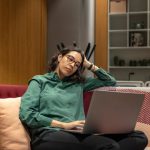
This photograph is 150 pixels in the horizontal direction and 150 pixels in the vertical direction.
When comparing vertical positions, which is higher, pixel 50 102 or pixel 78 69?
pixel 78 69

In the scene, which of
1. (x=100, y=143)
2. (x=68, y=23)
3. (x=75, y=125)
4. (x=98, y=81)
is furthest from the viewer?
(x=68, y=23)

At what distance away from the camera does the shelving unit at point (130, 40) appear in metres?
4.41

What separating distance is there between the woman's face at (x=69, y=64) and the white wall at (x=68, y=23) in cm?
188

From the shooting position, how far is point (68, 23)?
407 cm

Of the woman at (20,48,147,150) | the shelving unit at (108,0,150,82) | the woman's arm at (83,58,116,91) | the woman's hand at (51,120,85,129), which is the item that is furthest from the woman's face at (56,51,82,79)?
the shelving unit at (108,0,150,82)

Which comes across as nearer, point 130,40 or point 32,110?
point 32,110

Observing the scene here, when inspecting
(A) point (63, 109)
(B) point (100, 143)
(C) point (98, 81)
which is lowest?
(B) point (100, 143)

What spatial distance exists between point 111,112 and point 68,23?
2.55 metres

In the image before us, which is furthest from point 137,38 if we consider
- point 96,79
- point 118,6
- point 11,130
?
point 11,130

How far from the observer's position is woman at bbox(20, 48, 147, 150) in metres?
1.69

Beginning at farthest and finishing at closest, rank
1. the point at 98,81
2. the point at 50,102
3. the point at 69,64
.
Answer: the point at 98,81
the point at 69,64
the point at 50,102

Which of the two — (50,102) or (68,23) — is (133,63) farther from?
(50,102)

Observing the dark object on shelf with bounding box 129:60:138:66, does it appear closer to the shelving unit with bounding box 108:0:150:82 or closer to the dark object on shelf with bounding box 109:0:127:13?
the shelving unit with bounding box 108:0:150:82

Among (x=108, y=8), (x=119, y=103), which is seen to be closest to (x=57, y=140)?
(x=119, y=103)
